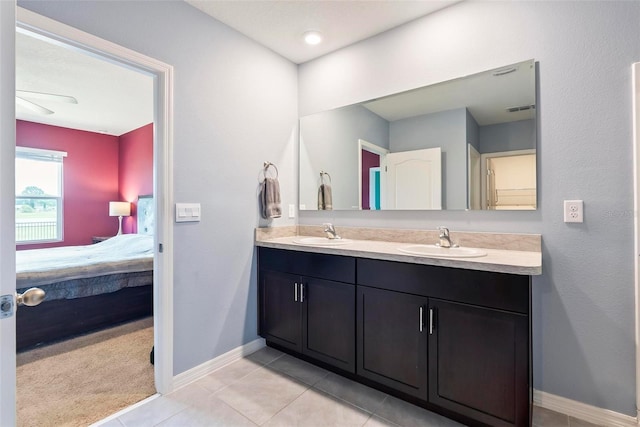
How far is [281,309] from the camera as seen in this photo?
229 cm

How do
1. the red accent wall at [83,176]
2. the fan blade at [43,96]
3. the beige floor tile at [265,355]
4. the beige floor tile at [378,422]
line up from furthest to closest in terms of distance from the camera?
1. the red accent wall at [83,176]
2. the fan blade at [43,96]
3. the beige floor tile at [265,355]
4. the beige floor tile at [378,422]

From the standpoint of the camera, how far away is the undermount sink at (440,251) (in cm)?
169

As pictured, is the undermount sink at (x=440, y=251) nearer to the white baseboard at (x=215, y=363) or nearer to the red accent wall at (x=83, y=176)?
the white baseboard at (x=215, y=363)

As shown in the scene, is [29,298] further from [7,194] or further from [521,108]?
[521,108]

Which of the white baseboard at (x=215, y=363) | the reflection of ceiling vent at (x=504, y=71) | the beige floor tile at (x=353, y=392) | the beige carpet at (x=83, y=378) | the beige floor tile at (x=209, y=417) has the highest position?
the reflection of ceiling vent at (x=504, y=71)

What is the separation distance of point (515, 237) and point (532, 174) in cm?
37

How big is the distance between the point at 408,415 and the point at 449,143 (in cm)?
165

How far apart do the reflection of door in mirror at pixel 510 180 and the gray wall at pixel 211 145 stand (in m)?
1.59

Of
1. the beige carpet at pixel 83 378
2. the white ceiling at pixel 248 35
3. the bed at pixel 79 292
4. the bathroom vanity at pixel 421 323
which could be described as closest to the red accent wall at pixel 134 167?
the white ceiling at pixel 248 35

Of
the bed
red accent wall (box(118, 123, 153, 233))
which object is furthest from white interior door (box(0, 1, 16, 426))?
red accent wall (box(118, 123, 153, 233))

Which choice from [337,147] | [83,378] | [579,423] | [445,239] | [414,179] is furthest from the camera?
[337,147]

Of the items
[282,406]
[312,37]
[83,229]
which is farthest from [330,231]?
[83,229]

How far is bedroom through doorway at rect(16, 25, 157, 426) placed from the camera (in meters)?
2.01

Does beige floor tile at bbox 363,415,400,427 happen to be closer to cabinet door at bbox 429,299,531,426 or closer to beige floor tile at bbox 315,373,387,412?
beige floor tile at bbox 315,373,387,412
